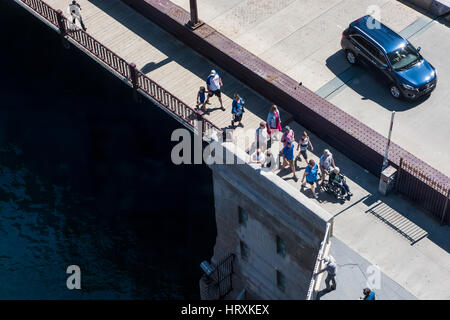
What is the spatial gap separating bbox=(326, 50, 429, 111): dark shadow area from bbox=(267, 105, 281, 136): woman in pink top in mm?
4795

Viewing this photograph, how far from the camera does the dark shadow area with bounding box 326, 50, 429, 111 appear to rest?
4131cm

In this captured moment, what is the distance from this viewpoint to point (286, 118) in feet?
131

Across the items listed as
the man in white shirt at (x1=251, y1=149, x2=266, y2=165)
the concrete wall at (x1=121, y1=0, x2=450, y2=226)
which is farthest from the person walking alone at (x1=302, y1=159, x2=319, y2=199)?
the concrete wall at (x1=121, y1=0, x2=450, y2=226)

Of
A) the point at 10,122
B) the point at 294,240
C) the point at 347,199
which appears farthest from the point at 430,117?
the point at 10,122

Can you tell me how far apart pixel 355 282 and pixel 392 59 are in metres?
11.4

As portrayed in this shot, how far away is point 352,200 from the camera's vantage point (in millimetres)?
37531

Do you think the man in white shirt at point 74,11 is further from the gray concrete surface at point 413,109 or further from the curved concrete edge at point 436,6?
the curved concrete edge at point 436,6

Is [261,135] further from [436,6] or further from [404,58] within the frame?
[436,6]

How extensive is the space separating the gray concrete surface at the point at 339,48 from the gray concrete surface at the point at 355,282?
6.00 metres

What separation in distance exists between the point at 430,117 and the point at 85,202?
60.1 ft

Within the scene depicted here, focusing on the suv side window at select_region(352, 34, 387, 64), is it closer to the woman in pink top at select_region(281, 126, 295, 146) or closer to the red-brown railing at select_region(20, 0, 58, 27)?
the woman in pink top at select_region(281, 126, 295, 146)

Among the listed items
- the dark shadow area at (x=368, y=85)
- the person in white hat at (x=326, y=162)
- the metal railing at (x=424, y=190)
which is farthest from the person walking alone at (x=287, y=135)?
the dark shadow area at (x=368, y=85)

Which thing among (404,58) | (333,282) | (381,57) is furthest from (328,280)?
(404,58)
